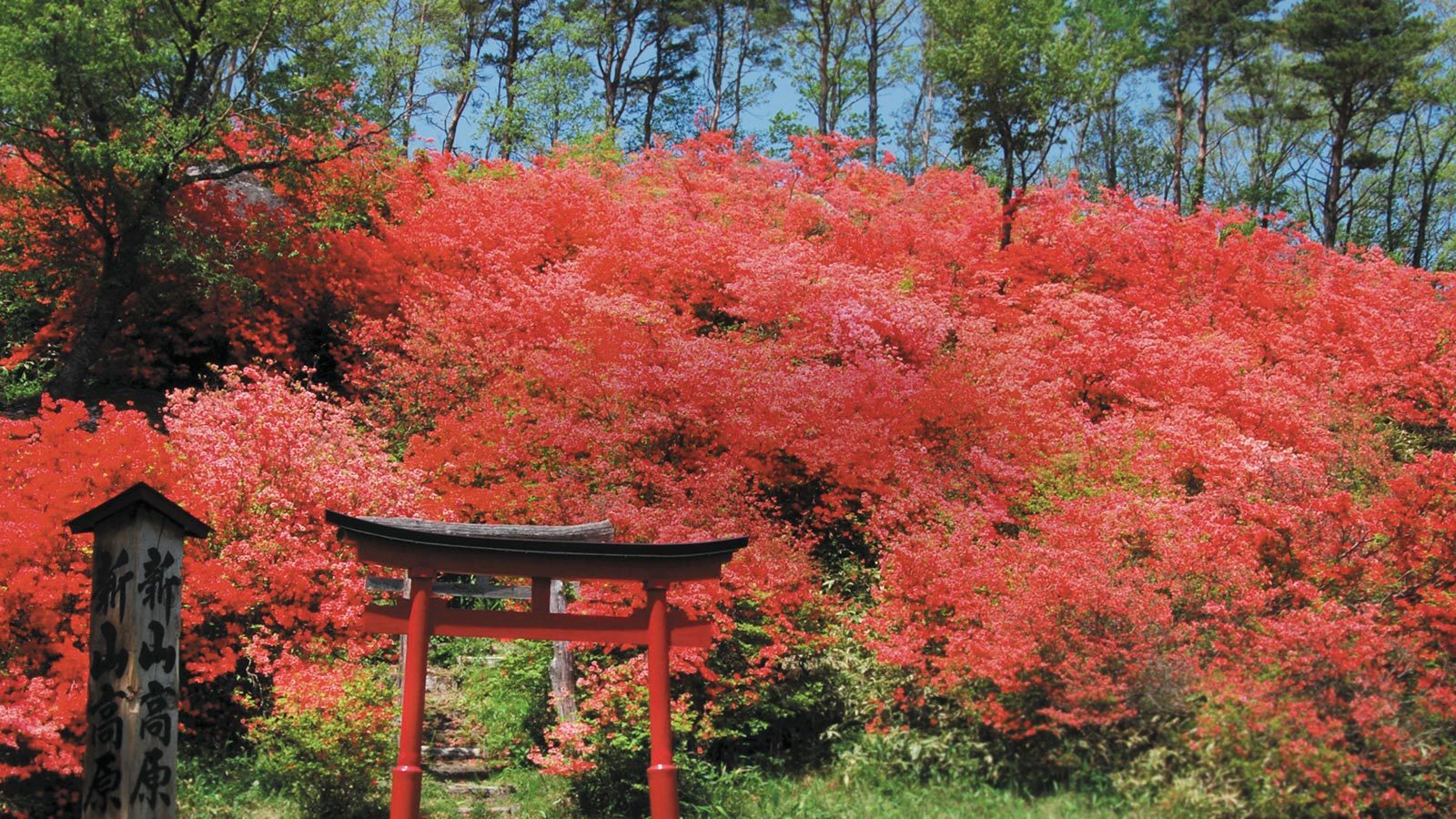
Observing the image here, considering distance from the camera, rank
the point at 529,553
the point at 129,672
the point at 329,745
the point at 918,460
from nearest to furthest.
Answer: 1. the point at 129,672
2. the point at 529,553
3. the point at 329,745
4. the point at 918,460

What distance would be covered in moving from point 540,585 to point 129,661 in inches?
106

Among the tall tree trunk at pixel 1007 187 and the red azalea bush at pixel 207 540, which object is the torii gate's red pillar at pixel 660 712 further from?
the tall tree trunk at pixel 1007 187

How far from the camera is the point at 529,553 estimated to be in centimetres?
791

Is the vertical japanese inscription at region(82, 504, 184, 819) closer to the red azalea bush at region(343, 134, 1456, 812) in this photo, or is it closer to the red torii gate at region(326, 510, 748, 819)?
the red torii gate at region(326, 510, 748, 819)

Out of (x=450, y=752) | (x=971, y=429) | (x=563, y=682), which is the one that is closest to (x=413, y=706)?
(x=563, y=682)

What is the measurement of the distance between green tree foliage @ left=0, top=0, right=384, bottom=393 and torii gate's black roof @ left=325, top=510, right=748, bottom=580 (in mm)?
8486

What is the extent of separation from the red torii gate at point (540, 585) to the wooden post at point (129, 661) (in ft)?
4.81

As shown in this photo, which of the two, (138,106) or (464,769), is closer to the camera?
(464,769)

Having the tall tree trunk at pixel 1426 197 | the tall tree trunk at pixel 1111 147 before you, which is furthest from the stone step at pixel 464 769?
the tall tree trunk at pixel 1111 147

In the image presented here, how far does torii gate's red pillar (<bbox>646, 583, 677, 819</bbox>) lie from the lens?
24.9 feet

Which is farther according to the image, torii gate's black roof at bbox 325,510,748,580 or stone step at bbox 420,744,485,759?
stone step at bbox 420,744,485,759

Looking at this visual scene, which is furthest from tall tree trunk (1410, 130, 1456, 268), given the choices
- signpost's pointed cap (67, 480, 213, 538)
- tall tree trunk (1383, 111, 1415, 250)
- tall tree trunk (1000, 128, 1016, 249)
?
signpost's pointed cap (67, 480, 213, 538)

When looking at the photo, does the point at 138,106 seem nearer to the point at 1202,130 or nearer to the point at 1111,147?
the point at 1202,130

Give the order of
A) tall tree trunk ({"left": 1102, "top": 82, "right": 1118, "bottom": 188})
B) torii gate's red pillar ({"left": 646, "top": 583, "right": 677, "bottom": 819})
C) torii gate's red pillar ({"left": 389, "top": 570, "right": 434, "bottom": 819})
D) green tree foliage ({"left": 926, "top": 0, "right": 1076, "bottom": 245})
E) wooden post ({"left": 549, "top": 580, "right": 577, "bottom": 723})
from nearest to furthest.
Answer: torii gate's red pillar ({"left": 389, "top": 570, "right": 434, "bottom": 819}) → torii gate's red pillar ({"left": 646, "top": 583, "right": 677, "bottom": 819}) → wooden post ({"left": 549, "top": 580, "right": 577, "bottom": 723}) → green tree foliage ({"left": 926, "top": 0, "right": 1076, "bottom": 245}) → tall tree trunk ({"left": 1102, "top": 82, "right": 1118, "bottom": 188})
